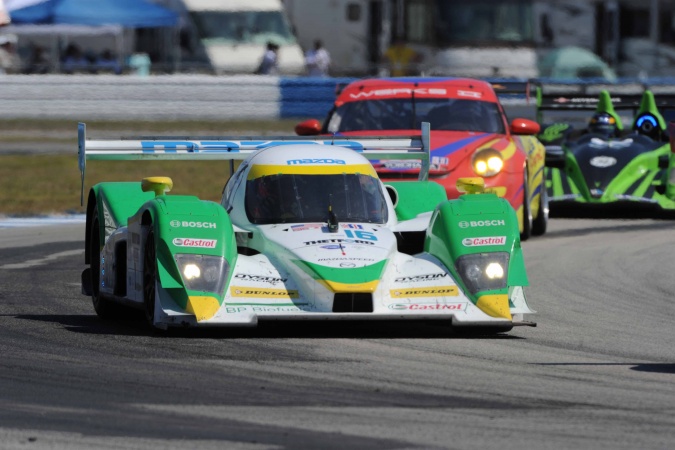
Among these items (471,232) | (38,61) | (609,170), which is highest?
(471,232)

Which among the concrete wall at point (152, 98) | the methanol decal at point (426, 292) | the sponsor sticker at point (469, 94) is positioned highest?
the sponsor sticker at point (469, 94)

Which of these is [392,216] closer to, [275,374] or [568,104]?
[275,374]

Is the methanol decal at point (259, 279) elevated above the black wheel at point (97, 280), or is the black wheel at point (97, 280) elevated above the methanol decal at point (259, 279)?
the methanol decal at point (259, 279)

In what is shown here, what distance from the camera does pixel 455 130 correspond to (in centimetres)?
1577

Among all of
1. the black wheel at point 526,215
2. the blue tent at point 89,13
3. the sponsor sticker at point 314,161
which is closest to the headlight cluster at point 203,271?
the sponsor sticker at point 314,161

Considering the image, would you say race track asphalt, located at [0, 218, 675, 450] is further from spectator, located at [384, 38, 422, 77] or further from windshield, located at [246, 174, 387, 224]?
spectator, located at [384, 38, 422, 77]

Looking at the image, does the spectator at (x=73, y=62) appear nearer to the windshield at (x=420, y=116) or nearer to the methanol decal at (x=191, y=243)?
the windshield at (x=420, y=116)

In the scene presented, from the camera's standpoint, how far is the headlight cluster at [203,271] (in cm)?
920

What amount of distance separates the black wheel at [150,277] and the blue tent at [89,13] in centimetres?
2770

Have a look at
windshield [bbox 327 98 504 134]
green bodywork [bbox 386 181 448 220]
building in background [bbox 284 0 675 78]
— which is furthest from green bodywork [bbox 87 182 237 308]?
building in background [bbox 284 0 675 78]

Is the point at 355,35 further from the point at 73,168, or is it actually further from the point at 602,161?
the point at 602,161

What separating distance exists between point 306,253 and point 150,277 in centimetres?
95

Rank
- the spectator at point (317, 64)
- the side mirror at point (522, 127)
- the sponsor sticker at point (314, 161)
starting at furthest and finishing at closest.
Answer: the spectator at point (317, 64)
the side mirror at point (522, 127)
the sponsor sticker at point (314, 161)

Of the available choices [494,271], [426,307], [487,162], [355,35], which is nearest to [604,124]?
[487,162]
